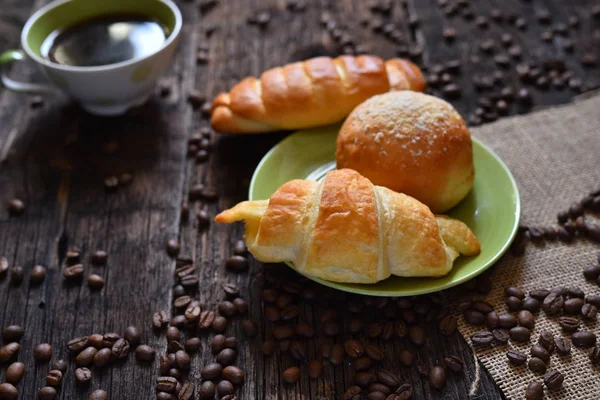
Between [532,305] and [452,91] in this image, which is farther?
[452,91]

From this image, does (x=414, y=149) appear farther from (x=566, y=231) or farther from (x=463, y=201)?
(x=566, y=231)

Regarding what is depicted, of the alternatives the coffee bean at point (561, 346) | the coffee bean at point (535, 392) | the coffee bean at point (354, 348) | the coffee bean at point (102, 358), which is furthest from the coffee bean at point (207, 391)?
the coffee bean at point (561, 346)

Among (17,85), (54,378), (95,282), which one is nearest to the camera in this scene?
(54,378)

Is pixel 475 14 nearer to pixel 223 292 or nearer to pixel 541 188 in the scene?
pixel 541 188

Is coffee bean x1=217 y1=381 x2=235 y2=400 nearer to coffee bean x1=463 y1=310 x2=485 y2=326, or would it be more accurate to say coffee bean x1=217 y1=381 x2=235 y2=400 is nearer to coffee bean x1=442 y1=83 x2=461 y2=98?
coffee bean x1=463 y1=310 x2=485 y2=326

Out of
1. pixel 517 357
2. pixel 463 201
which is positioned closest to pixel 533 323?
pixel 517 357
